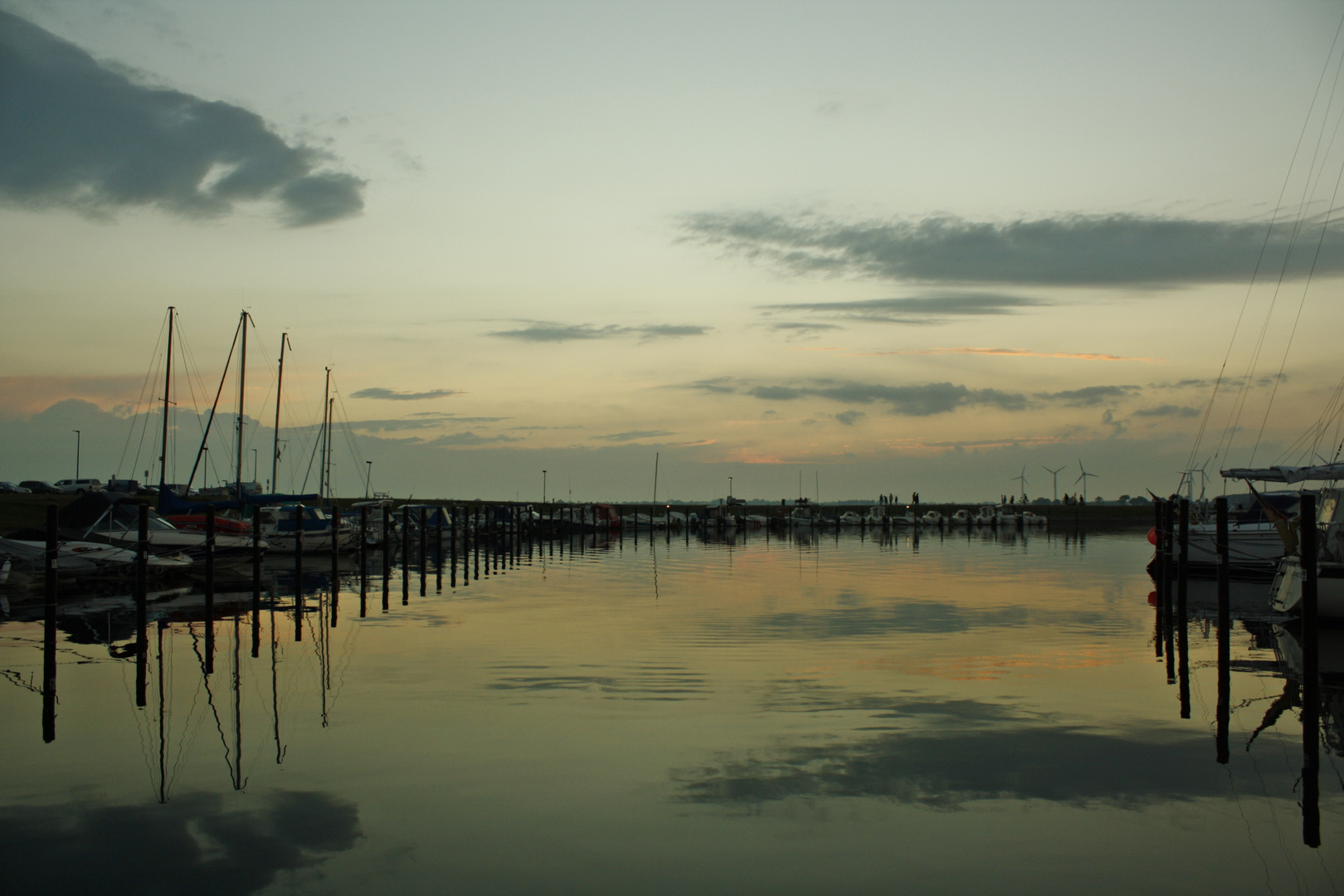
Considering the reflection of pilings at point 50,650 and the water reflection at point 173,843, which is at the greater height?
the reflection of pilings at point 50,650

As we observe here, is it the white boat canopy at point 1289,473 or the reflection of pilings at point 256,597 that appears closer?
the reflection of pilings at point 256,597

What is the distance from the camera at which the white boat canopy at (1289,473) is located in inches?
1292

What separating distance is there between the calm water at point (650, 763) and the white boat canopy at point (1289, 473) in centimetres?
741

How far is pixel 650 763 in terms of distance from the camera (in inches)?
550

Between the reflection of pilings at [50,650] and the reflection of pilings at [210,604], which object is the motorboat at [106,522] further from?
the reflection of pilings at [50,650]

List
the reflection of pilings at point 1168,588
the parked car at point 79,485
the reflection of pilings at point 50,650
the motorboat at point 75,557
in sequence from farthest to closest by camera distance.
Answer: the parked car at point 79,485 → the motorboat at point 75,557 → the reflection of pilings at point 1168,588 → the reflection of pilings at point 50,650

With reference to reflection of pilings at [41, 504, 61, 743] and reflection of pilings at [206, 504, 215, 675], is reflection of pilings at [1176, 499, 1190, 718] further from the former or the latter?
reflection of pilings at [206, 504, 215, 675]

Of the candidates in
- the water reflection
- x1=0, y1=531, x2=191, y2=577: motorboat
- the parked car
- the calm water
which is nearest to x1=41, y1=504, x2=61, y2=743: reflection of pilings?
the calm water

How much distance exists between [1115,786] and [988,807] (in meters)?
2.10

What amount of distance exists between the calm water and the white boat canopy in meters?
7.41

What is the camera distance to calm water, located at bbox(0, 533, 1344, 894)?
10312mm

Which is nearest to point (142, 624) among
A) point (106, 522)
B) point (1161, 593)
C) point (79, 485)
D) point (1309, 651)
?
point (106, 522)

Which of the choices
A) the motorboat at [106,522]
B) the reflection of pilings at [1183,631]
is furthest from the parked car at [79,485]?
the reflection of pilings at [1183,631]

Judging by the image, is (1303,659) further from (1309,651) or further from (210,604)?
(210,604)
